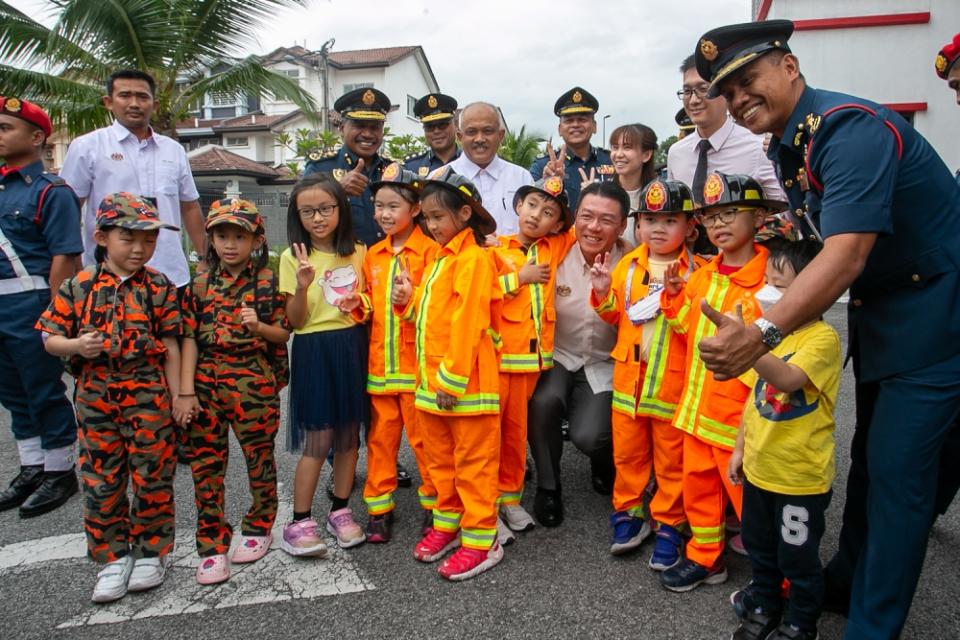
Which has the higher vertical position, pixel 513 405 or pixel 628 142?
pixel 628 142

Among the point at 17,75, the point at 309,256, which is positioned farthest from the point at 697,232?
the point at 17,75

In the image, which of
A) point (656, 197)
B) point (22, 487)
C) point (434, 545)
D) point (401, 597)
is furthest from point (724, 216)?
point (22, 487)

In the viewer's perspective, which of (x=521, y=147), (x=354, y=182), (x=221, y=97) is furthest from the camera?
(x=521, y=147)

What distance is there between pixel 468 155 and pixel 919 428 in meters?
3.04

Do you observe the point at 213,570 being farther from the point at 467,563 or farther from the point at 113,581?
the point at 467,563

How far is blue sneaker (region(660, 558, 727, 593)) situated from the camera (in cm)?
289

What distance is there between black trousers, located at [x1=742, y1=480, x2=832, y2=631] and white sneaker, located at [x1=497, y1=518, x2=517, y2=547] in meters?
1.20

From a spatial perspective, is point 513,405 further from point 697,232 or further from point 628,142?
point 628,142

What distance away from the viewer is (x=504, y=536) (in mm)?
3377

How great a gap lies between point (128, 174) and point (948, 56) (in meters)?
4.40

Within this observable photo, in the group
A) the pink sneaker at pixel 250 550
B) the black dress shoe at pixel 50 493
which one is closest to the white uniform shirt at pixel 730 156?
the pink sneaker at pixel 250 550

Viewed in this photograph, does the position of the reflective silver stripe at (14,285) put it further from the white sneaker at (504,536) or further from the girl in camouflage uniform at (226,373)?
the white sneaker at (504,536)

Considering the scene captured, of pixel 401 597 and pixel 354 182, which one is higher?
pixel 354 182

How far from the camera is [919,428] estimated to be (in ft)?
7.04
